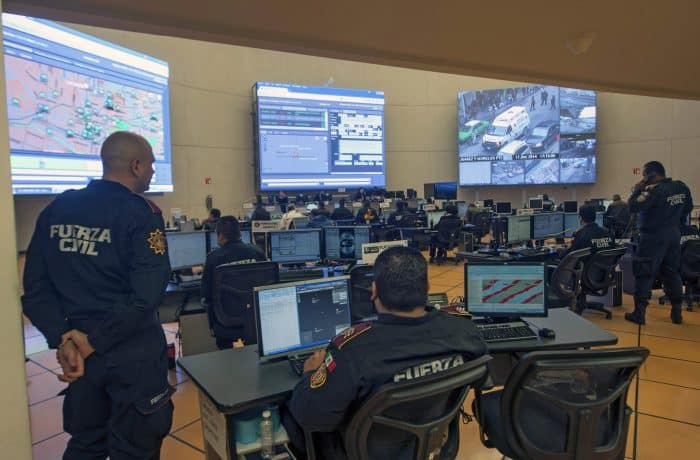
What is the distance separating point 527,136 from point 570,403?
13.1m

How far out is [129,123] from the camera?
7762mm

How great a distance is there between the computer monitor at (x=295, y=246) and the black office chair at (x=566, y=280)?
8.19 ft

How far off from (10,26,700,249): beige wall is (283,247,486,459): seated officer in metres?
8.52

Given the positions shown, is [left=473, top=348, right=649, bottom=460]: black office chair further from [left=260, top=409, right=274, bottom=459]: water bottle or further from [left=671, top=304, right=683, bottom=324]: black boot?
[left=671, top=304, right=683, bottom=324]: black boot

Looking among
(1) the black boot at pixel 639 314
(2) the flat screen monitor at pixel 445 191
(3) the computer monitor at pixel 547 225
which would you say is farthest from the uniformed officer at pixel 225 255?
(2) the flat screen monitor at pixel 445 191

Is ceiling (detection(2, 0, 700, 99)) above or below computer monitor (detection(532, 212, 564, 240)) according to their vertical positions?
above

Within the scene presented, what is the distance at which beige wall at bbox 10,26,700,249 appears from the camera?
1032 centimetres

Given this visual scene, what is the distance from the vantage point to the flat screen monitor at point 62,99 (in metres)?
5.57

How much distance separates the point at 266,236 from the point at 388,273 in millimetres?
3795

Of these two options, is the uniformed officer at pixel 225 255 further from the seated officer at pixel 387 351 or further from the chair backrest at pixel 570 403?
the chair backrest at pixel 570 403

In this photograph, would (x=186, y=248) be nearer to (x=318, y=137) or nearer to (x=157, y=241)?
(x=157, y=241)

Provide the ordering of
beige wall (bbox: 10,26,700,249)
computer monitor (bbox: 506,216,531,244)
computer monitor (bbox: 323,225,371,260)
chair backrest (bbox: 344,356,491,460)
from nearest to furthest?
1. chair backrest (bbox: 344,356,491,460)
2. computer monitor (bbox: 323,225,371,260)
3. computer monitor (bbox: 506,216,531,244)
4. beige wall (bbox: 10,26,700,249)

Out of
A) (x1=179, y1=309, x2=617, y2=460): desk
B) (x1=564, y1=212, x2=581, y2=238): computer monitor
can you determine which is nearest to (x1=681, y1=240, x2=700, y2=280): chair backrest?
(x1=564, y1=212, x2=581, y2=238): computer monitor

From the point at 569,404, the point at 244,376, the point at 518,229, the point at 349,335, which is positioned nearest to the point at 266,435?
the point at 244,376
